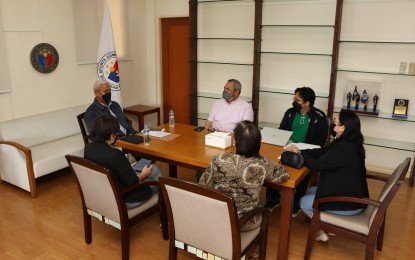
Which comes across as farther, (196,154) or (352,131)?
(196,154)

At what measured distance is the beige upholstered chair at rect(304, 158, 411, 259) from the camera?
2.29 meters

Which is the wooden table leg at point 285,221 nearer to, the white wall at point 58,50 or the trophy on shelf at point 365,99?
the trophy on shelf at point 365,99

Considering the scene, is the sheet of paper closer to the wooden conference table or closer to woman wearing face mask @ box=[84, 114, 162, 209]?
the wooden conference table

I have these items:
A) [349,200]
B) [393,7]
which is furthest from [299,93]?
[393,7]

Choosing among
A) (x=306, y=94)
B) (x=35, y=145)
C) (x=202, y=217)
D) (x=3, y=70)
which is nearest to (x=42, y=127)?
(x=35, y=145)

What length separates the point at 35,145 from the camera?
4.13 m

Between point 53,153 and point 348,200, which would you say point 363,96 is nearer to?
point 348,200

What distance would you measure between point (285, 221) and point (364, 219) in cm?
55

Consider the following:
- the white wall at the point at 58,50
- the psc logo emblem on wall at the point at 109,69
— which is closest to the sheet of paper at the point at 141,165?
the psc logo emblem on wall at the point at 109,69

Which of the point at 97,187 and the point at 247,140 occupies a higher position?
the point at 247,140

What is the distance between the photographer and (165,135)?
11.0 ft

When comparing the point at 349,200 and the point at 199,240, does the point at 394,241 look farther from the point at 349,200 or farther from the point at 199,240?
the point at 199,240

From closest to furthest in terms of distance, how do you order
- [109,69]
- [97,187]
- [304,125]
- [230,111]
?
[97,187]
[304,125]
[230,111]
[109,69]

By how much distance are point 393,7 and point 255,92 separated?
189 centimetres
